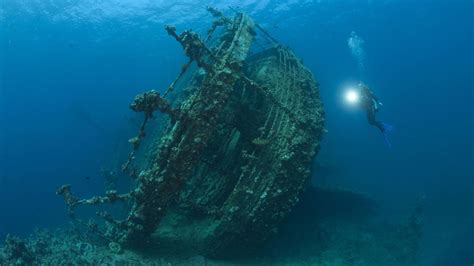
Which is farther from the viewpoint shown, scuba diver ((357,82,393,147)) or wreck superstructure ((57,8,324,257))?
scuba diver ((357,82,393,147))

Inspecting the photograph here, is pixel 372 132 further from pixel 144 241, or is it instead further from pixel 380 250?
pixel 144 241

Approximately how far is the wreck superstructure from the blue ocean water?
9.44 metres

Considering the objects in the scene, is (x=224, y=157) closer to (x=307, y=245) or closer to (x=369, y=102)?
(x=307, y=245)

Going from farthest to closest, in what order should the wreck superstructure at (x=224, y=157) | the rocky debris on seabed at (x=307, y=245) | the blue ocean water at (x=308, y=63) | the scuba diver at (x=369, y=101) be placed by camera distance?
the blue ocean water at (x=308, y=63)
the scuba diver at (x=369, y=101)
the rocky debris on seabed at (x=307, y=245)
the wreck superstructure at (x=224, y=157)

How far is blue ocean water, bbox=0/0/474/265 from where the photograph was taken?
107 feet

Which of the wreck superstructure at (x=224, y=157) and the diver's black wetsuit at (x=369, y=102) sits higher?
the diver's black wetsuit at (x=369, y=102)

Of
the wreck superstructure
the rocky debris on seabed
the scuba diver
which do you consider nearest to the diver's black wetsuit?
the scuba diver

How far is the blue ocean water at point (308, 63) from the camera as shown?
32531 mm

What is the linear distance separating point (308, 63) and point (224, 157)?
4897 centimetres

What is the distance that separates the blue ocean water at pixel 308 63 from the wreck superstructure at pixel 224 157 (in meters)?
9.44

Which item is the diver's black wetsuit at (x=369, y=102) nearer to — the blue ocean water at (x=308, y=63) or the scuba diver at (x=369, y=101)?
the scuba diver at (x=369, y=101)

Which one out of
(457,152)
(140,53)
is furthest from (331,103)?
(140,53)

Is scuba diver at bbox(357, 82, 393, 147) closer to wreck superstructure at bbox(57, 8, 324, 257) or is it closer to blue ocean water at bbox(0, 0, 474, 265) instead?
wreck superstructure at bbox(57, 8, 324, 257)

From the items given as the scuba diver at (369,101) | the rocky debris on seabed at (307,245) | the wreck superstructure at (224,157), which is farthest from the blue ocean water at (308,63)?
the wreck superstructure at (224,157)
